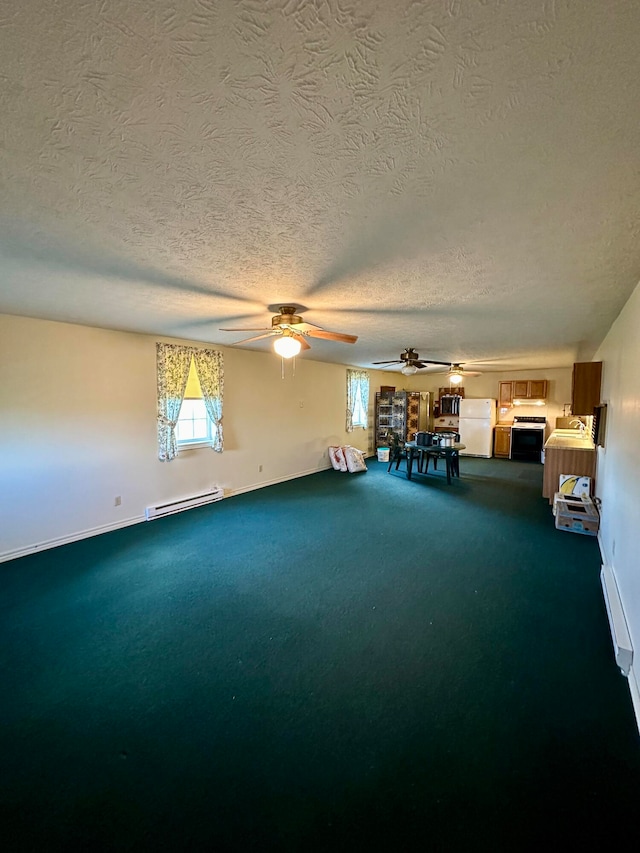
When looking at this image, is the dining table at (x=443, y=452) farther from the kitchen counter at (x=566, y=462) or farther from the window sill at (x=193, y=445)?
the window sill at (x=193, y=445)

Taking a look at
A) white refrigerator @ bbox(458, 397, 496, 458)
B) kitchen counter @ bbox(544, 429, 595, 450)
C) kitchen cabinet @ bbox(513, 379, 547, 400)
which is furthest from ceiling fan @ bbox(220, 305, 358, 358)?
kitchen cabinet @ bbox(513, 379, 547, 400)

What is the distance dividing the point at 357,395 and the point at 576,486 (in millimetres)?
4839

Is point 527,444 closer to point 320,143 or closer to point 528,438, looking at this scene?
point 528,438

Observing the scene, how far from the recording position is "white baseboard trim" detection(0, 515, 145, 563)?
3344 millimetres

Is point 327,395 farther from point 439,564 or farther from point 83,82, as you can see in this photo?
point 83,82

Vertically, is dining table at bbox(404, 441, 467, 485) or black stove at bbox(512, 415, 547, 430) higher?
black stove at bbox(512, 415, 547, 430)

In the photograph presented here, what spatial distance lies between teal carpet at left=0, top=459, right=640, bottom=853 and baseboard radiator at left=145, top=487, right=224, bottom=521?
3.18ft

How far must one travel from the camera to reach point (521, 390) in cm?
868

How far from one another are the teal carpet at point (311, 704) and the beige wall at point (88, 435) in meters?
0.53

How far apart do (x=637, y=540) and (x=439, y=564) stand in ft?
5.23

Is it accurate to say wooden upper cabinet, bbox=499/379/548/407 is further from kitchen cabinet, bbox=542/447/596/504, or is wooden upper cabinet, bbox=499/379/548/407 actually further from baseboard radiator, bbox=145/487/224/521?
baseboard radiator, bbox=145/487/224/521

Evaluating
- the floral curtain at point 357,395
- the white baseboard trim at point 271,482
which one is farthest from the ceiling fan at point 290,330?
the floral curtain at point 357,395

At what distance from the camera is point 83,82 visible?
0.88 meters

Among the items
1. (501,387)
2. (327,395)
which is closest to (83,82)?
(327,395)
